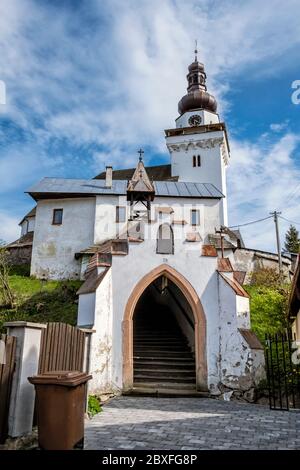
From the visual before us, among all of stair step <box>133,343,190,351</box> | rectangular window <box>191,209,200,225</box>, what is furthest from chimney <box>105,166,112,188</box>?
stair step <box>133,343,190,351</box>

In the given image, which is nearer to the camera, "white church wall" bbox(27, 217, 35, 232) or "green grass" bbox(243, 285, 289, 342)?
"green grass" bbox(243, 285, 289, 342)

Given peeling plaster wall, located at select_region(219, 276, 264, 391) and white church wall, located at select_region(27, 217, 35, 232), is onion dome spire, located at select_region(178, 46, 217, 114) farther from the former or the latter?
peeling plaster wall, located at select_region(219, 276, 264, 391)

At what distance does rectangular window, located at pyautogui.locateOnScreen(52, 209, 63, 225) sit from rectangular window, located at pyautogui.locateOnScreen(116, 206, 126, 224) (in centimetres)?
398

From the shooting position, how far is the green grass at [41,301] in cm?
1742

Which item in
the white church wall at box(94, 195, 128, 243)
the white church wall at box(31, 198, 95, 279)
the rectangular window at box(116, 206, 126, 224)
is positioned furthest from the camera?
the rectangular window at box(116, 206, 126, 224)

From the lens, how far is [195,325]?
1074cm

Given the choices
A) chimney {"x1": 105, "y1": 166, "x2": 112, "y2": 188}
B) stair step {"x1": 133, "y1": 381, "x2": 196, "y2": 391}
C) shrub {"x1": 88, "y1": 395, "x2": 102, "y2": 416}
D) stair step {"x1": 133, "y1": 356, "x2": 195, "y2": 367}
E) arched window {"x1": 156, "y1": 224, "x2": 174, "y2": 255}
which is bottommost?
shrub {"x1": 88, "y1": 395, "x2": 102, "y2": 416}

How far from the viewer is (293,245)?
41.6 metres

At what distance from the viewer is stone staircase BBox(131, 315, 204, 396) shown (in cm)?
1045

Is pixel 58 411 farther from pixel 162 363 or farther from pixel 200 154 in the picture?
pixel 200 154

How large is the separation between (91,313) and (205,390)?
3756 mm

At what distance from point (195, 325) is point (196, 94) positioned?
33.0 m
